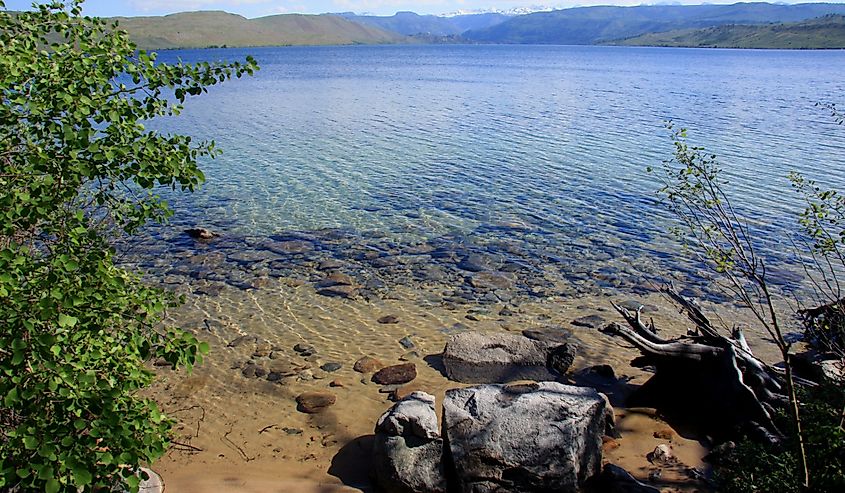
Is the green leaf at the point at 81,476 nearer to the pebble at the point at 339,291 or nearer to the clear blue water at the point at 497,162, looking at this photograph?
the pebble at the point at 339,291

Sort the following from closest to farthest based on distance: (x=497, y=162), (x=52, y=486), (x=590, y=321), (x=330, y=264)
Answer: (x=52, y=486)
(x=590, y=321)
(x=330, y=264)
(x=497, y=162)

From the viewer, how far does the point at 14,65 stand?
5273 millimetres

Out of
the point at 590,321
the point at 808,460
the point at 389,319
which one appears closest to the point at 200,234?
the point at 389,319

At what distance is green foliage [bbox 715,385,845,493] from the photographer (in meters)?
6.39

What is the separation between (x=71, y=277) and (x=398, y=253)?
14322 millimetres

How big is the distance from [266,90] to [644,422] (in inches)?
2778

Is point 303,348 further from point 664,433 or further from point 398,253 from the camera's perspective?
point 664,433

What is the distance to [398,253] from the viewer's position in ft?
63.2

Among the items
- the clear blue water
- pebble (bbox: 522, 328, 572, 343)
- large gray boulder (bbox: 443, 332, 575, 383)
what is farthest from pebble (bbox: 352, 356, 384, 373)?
the clear blue water

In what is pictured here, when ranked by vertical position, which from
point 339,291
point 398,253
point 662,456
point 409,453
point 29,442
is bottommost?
point 339,291

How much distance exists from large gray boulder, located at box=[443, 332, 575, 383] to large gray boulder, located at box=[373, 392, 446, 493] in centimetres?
353

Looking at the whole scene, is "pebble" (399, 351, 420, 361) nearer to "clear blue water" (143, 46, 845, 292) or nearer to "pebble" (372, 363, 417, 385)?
"pebble" (372, 363, 417, 385)

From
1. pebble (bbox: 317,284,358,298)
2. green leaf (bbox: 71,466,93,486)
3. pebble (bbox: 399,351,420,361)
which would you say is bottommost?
pebble (bbox: 399,351,420,361)

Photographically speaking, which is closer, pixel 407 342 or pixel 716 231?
pixel 407 342
